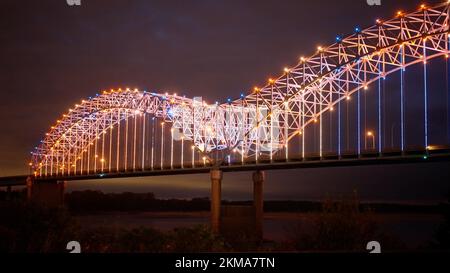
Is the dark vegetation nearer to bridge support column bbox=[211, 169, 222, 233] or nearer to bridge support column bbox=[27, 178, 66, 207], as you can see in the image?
bridge support column bbox=[211, 169, 222, 233]

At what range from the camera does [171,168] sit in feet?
232

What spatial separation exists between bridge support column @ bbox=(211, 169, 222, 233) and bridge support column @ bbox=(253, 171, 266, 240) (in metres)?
3.58

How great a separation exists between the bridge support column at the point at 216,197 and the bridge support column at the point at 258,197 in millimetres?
3584

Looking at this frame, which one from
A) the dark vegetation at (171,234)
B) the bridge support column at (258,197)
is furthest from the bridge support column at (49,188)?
the dark vegetation at (171,234)

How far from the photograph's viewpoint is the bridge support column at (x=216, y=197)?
189 feet

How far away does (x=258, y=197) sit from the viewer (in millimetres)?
60281

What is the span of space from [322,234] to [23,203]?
1200 centimetres

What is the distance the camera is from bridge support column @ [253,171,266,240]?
5841 centimetres

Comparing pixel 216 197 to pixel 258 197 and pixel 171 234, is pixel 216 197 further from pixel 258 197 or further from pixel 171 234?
pixel 171 234

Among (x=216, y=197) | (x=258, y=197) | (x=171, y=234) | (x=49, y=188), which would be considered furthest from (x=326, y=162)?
(x=49, y=188)

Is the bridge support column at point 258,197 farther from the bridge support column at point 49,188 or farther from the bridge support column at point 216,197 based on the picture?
the bridge support column at point 49,188
